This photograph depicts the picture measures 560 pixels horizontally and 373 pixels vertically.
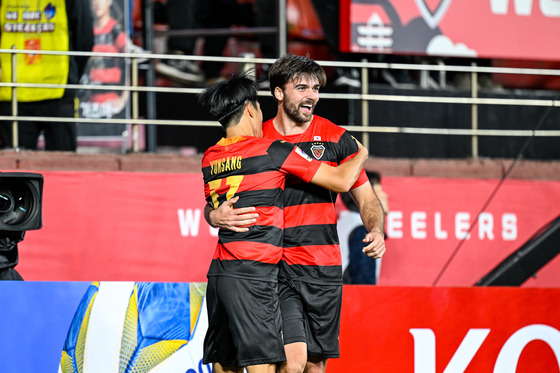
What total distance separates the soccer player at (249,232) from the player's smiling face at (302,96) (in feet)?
0.96

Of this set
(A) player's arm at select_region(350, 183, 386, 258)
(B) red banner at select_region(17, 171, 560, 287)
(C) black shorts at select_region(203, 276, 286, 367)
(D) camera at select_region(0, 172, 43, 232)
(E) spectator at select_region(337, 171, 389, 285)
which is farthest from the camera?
(B) red banner at select_region(17, 171, 560, 287)

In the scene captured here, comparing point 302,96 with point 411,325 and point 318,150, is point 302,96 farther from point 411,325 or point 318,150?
point 411,325

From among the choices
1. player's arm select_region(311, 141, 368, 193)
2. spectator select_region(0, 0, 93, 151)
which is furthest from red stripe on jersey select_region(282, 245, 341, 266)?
spectator select_region(0, 0, 93, 151)

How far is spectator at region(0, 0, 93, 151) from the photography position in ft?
29.0

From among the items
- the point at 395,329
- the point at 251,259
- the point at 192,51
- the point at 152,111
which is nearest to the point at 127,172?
the point at 152,111

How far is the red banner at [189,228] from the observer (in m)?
8.24

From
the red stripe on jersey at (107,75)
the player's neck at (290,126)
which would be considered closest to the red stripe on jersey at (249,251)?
the player's neck at (290,126)

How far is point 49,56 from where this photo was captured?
8.94m

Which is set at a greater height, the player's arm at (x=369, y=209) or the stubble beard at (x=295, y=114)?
the stubble beard at (x=295, y=114)

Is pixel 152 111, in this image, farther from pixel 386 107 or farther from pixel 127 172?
pixel 386 107

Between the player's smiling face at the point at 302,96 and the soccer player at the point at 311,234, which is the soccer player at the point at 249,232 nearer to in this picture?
the soccer player at the point at 311,234

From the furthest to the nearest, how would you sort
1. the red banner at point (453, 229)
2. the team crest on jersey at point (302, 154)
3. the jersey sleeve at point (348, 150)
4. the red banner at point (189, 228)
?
the red banner at point (453, 229), the red banner at point (189, 228), the jersey sleeve at point (348, 150), the team crest on jersey at point (302, 154)

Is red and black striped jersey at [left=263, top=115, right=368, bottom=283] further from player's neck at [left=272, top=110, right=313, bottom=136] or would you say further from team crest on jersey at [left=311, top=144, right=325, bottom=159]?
player's neck at [left=272, top=110, right=313, bottom=136]

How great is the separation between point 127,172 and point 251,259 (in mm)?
3959
